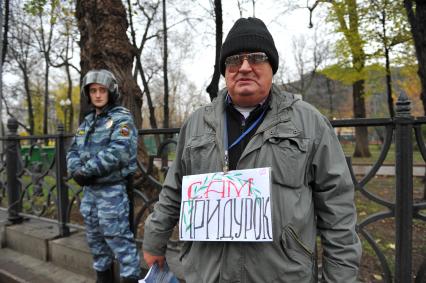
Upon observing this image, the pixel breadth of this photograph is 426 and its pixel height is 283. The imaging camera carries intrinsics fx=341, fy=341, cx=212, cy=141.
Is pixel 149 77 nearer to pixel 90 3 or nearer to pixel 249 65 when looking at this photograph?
pixel 90 3

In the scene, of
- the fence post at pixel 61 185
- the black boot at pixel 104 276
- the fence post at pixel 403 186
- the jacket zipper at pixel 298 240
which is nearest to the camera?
the jacket zipper at pixel 298 240

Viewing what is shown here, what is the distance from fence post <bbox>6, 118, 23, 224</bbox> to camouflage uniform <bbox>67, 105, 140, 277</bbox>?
224 centimetres

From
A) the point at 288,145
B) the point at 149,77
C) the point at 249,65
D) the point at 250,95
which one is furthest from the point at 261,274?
the point at 149,77

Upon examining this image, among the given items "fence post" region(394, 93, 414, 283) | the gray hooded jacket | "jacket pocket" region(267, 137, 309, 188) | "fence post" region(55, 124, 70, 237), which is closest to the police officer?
"fence post" region(55, 124, 70, 237)

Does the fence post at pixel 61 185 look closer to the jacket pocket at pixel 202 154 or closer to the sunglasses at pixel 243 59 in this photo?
the jacket pocket at pixel 202 154

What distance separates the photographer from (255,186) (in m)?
1.50

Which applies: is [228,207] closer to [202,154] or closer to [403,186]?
[202,154]

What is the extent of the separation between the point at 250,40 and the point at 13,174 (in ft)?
14.7

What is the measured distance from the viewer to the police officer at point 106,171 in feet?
9.28

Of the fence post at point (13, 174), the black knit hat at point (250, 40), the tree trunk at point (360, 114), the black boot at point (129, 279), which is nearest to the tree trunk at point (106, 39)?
the fence post at point (13, 174)

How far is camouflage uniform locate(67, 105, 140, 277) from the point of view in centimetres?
284

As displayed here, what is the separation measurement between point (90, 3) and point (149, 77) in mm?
15499

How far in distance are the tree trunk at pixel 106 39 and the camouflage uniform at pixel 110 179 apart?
157 cm

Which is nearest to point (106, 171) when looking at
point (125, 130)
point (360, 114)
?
point (125, 130)
